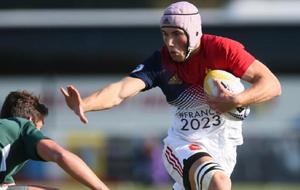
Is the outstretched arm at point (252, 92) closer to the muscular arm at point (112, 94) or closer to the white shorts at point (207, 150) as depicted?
the white shorts at point (207, 150)

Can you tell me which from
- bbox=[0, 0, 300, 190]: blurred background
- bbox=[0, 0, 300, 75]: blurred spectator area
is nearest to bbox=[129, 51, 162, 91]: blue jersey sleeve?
bbox=[0, 0, 300, 190]: blurred background

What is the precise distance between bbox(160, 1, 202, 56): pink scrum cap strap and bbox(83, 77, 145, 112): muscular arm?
1.92 ft

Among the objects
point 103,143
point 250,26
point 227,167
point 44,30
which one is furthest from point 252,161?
point 227,167

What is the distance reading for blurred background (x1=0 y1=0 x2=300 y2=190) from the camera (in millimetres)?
33125

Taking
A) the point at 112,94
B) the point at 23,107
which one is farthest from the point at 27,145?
the point at 112,94

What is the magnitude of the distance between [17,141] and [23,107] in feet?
1.99

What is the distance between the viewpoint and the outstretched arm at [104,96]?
28.8 feet

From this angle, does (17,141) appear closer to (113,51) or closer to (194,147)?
(194,147)

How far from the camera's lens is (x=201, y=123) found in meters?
9.96

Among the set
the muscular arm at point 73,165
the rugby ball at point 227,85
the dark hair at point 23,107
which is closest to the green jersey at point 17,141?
the muscular arm at point 73,165

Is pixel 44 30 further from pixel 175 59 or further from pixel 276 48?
pixel 175 59

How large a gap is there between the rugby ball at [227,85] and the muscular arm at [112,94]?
0.62 meters

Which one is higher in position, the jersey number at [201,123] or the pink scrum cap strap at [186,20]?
the pink scrum cap strap at [186,20]

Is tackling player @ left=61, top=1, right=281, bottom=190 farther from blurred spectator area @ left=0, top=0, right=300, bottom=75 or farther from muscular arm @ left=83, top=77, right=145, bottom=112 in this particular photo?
blurred spectator area @ left=0, top=0, right=300, bottom=75
